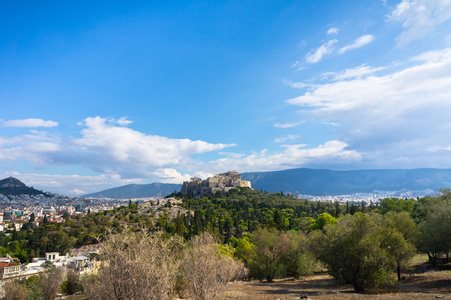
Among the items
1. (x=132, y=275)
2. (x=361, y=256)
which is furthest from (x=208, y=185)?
(x=132, y=275)

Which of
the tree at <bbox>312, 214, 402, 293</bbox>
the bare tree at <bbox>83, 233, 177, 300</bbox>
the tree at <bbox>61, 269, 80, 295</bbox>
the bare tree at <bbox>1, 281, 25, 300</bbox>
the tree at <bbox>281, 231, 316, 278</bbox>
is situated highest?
the bare tree at <bbox>83, 233, 177, 300</bbox>

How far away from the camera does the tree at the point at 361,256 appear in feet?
58.4

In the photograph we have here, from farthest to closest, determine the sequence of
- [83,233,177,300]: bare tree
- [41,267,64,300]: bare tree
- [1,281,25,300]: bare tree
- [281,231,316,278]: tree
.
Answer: [281,231,316,278]: tree < [41,267,64,300]: bare tree < [1,281,25,300]: bare tree < [83,233,177,300]: bare tree

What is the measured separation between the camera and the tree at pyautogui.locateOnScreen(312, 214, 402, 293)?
17.8 m

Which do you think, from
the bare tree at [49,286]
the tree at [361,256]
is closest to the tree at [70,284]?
the bare tree at [49,286]

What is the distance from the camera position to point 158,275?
7.66 metres

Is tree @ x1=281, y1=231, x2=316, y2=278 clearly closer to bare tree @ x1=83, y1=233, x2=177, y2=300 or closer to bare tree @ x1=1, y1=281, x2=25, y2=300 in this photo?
bare tree @ x1=83, y1=233, x2=177, y2=300

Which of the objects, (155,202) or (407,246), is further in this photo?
(155,202)

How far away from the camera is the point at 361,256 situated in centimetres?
1820

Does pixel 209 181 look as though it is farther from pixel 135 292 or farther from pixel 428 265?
pixel 135 292

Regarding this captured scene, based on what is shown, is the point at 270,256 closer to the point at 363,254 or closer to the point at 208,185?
the point at 363,254

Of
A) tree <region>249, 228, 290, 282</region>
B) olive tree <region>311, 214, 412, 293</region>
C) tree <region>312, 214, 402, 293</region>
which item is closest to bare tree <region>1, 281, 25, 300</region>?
tree <region>249, 228, 290, 282</region>

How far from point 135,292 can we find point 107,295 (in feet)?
3.11

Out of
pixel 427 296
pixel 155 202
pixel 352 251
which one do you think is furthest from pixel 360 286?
pixel 155 202
